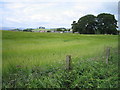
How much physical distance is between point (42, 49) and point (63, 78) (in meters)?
0.65

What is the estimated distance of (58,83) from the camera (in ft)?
7.50

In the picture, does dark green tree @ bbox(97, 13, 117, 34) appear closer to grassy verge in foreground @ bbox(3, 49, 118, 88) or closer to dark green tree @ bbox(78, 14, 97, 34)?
dark green tree @ bbox(78, 14, 97, 34)

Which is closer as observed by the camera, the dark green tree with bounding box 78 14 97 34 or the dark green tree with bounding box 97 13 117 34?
the dark green tree with bounding box 78 14 97 34

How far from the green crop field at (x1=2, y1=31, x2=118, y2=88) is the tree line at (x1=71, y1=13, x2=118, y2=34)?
0.36ft

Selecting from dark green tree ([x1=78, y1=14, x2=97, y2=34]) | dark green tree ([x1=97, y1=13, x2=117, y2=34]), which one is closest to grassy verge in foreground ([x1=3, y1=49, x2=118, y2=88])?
dark green tree ([x1=78, y1=14, x2=97, y2=34])

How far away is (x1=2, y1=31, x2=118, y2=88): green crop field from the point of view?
2.29m

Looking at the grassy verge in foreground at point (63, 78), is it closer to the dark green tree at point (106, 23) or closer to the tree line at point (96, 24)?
the tree line at point (96, 24)

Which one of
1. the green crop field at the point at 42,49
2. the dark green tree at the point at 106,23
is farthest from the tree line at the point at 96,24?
the green crop field at the point at 42,49

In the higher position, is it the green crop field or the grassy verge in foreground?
the green crop field

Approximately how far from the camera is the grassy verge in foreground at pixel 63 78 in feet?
7.36

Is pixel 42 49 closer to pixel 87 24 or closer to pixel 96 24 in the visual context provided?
pixel 87 24

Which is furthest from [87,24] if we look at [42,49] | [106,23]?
[42,49]

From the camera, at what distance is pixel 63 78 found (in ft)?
7.79

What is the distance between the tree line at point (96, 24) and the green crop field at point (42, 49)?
109mm
